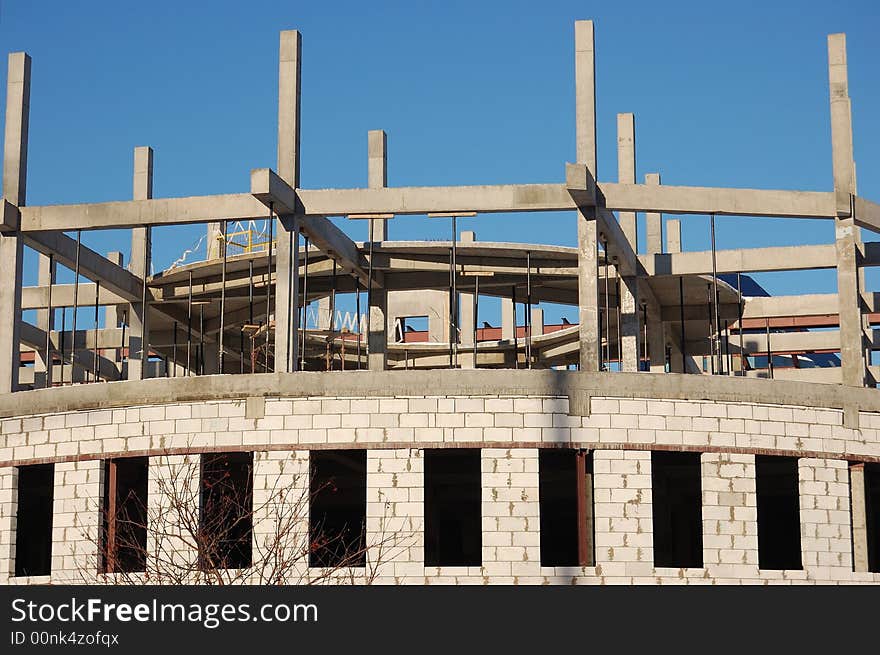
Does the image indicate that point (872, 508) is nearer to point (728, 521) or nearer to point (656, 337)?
point (728, 521)

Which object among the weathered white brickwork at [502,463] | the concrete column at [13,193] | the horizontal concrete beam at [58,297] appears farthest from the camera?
the horizontal concrete beam at [58,297]

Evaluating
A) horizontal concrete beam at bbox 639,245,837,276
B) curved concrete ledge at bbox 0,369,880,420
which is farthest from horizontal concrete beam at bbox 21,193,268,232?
horizontal concrete beam at bbox 639,245,837,276

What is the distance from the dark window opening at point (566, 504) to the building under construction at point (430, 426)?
102 mm

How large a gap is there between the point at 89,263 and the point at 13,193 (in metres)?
4.44

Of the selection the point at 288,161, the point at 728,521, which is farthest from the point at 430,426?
the point at 288,161

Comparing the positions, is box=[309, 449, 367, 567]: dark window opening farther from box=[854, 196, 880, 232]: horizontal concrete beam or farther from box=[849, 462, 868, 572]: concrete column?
box=[854, 196, 880, 232]: horizontal concrete beam

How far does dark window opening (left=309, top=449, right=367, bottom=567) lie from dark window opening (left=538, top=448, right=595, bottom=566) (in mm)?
3487

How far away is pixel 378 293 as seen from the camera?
34469 mm

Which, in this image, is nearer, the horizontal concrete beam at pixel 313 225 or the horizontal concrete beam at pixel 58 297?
the horizontal concrete beam at pixel 313 225

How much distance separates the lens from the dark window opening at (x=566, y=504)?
21500 mm

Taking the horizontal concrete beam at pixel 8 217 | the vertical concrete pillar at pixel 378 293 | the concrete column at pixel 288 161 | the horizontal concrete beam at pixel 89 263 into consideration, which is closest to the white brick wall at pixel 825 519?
the concrete column at pixel 288 161

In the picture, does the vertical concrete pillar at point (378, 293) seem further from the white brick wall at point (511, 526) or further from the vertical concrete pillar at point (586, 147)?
the white brick wall at point (511, 526)
